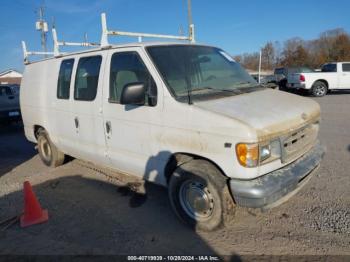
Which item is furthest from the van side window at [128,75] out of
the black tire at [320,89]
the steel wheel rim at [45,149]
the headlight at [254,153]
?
the black tire at [320,89]

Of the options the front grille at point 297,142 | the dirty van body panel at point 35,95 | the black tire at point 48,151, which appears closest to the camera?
the front grille at point 297,142

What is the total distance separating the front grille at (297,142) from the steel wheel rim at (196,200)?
936 mm

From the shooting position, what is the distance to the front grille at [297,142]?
3.15 m

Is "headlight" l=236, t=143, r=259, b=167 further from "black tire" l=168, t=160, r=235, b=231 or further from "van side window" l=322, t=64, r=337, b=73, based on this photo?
"van side window" l=322, t=64, r=337, b=73

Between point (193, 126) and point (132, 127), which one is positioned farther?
point (132, 127)

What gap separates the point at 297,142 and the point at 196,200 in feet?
4.39

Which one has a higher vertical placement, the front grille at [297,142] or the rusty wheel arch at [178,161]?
the front grille at [297,142]

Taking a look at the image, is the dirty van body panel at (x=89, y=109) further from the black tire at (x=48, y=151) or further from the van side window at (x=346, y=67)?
the van side window at (x=346, y=67)

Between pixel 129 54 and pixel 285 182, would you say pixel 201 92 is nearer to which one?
pixel 129 54

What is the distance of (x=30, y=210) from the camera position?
12.9 ft

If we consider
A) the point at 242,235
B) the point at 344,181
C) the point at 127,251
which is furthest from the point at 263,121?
the point at 344,181

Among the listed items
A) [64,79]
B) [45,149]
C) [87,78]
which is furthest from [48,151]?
[87,78]

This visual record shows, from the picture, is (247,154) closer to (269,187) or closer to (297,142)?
(269,187)

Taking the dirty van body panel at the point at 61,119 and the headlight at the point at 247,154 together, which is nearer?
the headlight at the point at 247,154
